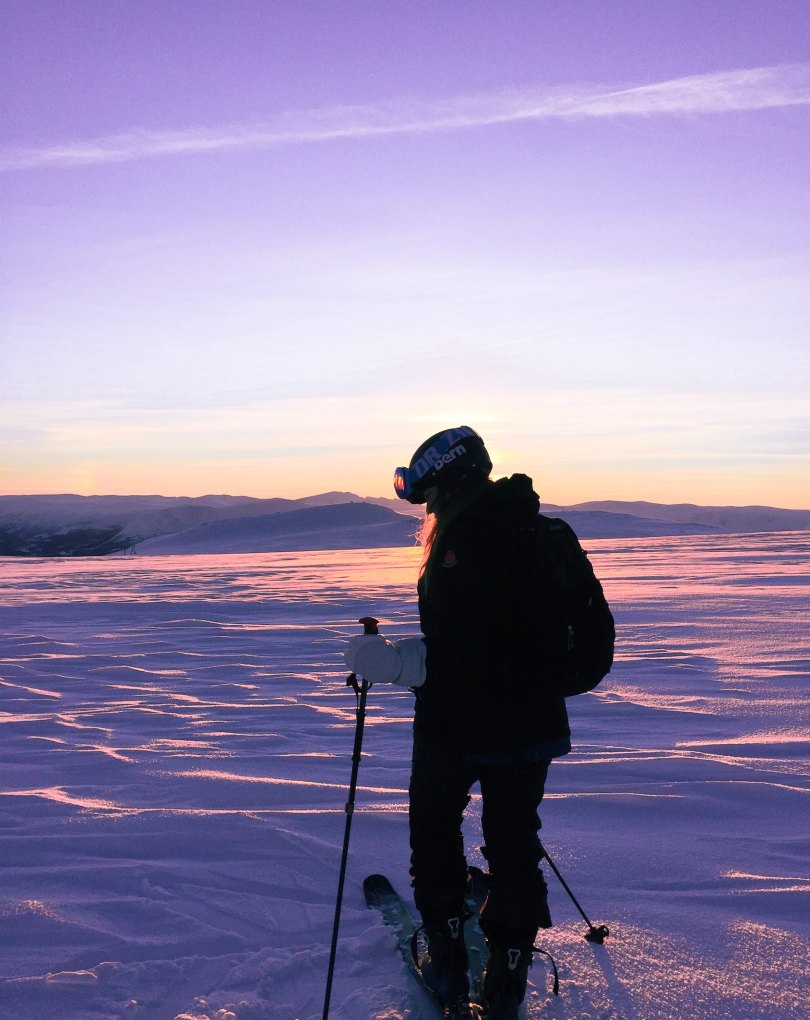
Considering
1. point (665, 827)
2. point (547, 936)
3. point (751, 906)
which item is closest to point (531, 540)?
point (547, 936)

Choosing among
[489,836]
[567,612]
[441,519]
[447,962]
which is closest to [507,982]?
[447,962]

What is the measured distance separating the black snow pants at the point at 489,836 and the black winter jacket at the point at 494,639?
8cm

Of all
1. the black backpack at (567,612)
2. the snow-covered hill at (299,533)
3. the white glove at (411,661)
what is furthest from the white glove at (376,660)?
the snow-covered hill at (299,533)

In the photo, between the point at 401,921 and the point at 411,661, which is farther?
the point at 401,921

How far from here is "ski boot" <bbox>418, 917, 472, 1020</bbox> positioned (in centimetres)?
272

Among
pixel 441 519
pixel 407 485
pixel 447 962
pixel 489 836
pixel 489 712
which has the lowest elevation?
pixel 447 962

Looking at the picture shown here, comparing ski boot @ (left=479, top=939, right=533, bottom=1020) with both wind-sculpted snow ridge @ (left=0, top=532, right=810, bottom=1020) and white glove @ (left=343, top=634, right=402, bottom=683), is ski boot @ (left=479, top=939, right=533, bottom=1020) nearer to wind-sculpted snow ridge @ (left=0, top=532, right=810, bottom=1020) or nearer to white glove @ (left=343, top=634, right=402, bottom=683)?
wind-sculpted snow ridge @ (left=0, top=532, right=810, bottom=1020)

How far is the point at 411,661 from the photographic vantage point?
8.64 feet

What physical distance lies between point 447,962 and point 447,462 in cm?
156

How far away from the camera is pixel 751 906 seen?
3389 millimetres

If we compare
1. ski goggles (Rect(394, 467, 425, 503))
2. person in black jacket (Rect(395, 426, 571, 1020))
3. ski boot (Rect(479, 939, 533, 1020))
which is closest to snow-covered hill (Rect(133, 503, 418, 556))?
ski goggles (Rect(394, 467, 425, 503))

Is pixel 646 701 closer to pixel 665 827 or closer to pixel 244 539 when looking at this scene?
pixel 665 827

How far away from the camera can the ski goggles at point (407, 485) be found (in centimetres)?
280

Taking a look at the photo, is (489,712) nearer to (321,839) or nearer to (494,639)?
(494,639)
